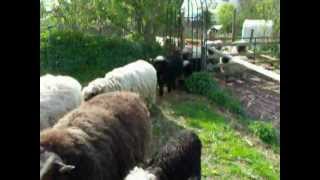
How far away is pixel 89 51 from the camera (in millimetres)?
15312

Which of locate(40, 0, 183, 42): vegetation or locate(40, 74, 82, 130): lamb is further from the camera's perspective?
locate(40, 0, 183, 42): vegetation

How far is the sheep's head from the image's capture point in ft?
11.3

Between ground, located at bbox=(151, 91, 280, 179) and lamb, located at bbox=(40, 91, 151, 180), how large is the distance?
1.73m

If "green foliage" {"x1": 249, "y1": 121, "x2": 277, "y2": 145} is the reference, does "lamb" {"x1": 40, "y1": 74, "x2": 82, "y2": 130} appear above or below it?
above

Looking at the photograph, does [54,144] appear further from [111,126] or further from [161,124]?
[161,124]

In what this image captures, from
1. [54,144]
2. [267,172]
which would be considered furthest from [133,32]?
[54,144]

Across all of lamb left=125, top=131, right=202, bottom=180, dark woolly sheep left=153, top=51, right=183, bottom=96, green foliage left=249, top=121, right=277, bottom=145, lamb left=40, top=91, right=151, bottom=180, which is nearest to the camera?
lamb left=40, top=91, right=151, bottom=180

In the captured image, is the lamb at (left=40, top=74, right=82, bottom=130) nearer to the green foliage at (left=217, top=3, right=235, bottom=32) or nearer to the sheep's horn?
the sheep's horn

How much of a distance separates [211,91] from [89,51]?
14.3 feet

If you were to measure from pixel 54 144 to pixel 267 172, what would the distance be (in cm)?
402

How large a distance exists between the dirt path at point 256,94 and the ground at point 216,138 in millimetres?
855

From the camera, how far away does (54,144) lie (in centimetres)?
415

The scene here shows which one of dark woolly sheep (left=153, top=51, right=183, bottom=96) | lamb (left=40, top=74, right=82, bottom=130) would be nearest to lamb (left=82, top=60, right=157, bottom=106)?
lamb (left=40, top=74, right=82, bottom=130)
